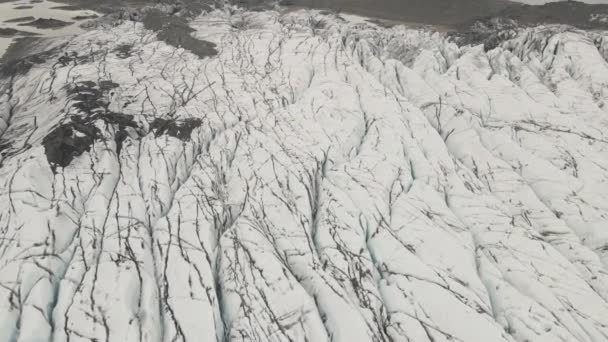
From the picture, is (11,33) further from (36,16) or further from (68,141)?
(68,141)

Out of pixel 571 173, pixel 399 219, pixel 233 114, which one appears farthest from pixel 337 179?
pixel 571 173

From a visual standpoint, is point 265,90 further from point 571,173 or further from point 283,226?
point 571,173

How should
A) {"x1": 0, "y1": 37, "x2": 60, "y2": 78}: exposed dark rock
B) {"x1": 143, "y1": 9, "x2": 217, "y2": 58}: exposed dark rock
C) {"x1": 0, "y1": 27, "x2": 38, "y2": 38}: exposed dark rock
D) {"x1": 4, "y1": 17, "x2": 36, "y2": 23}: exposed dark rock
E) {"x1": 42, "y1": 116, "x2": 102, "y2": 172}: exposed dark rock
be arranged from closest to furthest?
{"x1": 42, "y1": 116, "x2": 102, "y2": 172}: exposed dark rock < {"x1": 0, "y1": 37, "x2": 60, "y2": 78}: exposed dark rock < {"x1": 143, "y1": 9, "x2": 217, "y2": 58}: exposed dark rock < {"x1": 0, "y1": 27, "x2": 38, "y2": 38}: exposed dark rock < {"x1": 4, "y1": 17, "x2": 36, "y2": 23}: exposed dark rock

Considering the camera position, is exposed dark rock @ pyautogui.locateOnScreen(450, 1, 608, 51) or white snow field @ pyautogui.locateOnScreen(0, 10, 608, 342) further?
exposed dark rock @ pyautogui.locateOnScreen(450, 1, 608, 51)

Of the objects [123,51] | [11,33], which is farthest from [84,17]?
[123,51]

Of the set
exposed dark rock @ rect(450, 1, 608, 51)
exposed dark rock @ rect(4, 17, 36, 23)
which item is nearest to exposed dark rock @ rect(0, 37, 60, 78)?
exposed dark rock @ rect(4, 17, 36, 23)

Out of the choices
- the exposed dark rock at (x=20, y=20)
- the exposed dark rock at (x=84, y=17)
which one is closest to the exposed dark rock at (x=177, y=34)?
the exposed dark rock at (x=20, y=20)

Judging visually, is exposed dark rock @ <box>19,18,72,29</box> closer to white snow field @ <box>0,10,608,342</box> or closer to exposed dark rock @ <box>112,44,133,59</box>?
white snow field @ <box>0,10,608,342</box>

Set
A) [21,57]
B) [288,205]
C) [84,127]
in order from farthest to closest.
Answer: [21,57] < [84,127] < [288,205]
